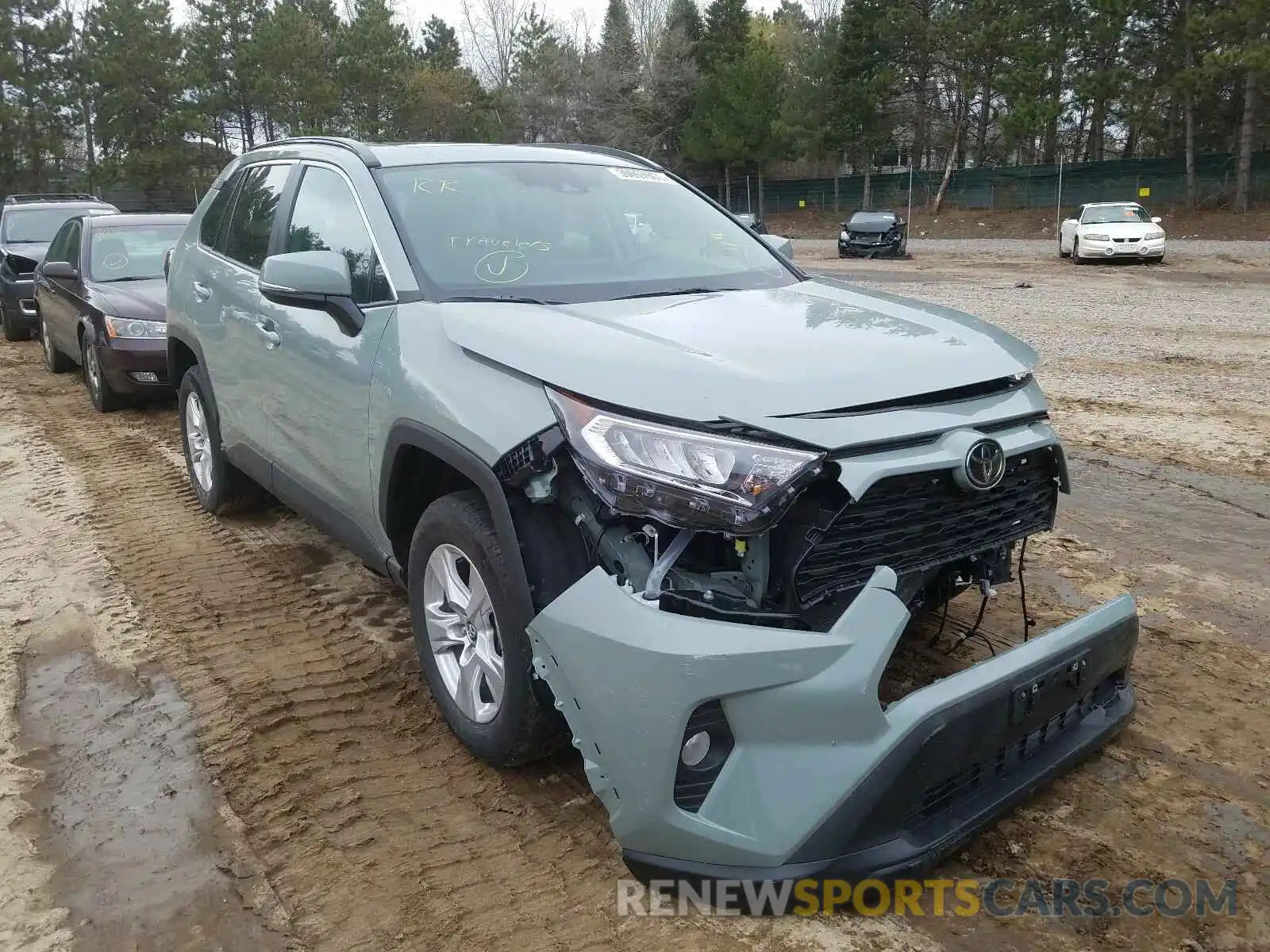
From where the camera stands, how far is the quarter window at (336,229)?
3.51 m

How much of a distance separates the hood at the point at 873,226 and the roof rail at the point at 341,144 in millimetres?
25925

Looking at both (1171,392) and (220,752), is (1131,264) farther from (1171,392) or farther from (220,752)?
(220,752)

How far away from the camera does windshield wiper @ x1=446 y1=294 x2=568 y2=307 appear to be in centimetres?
330

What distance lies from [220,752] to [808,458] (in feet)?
7.36

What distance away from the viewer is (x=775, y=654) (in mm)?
2254

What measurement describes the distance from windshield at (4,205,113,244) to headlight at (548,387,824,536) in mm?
14192

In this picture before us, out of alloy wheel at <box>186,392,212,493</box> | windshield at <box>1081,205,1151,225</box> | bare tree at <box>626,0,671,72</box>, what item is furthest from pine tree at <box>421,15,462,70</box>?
alloy wheel at <box>186,392,212,493</box>

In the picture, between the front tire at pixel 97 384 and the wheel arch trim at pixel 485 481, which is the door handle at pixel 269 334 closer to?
the wheel arch trim at pixel 485 481

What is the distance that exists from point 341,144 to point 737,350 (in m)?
2.29

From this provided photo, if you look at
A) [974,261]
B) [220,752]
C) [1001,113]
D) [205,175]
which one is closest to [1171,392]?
[220,752]

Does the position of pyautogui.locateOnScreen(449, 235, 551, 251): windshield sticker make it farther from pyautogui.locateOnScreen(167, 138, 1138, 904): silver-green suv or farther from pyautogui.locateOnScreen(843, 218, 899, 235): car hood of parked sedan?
pyautogui.locateOnScreen(843, 218, 899, 235): car hood of parked sedan

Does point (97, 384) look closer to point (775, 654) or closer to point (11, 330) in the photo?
point (11, 330)

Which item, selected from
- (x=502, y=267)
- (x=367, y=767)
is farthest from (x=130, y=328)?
(x=367, y=767)

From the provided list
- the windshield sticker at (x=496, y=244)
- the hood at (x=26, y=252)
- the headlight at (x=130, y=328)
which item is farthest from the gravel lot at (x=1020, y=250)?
the windshield sticker at (x=496, y=244)
